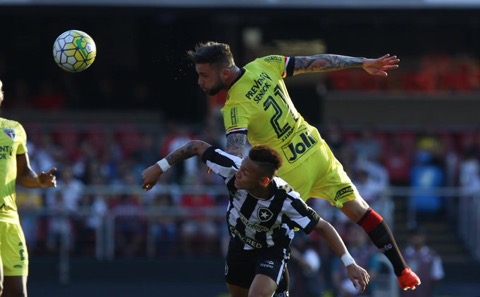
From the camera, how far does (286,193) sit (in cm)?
A: 875

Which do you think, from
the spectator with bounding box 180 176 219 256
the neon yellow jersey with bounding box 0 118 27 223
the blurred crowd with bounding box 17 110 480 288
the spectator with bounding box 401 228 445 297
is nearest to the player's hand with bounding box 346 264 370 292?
the neon yellow jersey with bounding box 0 118 27 223

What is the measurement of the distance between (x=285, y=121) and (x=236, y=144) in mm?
630

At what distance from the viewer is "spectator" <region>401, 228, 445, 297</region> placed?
15438 mm

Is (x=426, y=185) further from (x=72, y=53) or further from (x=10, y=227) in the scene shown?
(x=10, y=227)

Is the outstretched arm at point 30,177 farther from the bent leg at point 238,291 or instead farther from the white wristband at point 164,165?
the bent leg at point 238,291

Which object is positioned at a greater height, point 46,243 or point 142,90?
point 142,90

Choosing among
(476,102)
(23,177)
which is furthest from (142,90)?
(23,177)

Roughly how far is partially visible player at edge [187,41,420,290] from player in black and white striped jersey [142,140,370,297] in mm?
305

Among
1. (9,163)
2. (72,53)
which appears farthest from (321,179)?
(9,163)

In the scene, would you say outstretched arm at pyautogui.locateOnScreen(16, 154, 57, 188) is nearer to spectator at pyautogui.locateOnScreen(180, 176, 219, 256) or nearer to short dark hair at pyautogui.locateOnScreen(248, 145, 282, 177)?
short dark hair at pyautogui.locateOnScreen(248, 145, 282, 177)

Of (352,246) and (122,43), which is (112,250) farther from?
(122,43)

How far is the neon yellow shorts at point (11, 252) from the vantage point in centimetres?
950

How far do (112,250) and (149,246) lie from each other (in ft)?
1.77

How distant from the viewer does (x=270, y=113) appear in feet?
30.7
